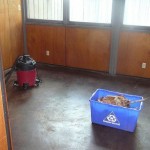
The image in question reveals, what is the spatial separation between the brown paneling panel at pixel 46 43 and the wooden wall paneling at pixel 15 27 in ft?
0.76

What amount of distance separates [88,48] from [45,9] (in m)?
1.27

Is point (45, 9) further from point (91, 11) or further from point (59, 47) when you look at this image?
point (91, 11)

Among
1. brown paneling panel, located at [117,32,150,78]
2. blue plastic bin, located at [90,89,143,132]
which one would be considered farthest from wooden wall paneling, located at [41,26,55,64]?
blue plastic bin, located at [90,89,143,132]

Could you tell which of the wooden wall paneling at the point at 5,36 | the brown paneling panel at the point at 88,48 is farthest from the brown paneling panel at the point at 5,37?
the brown paneling panel at the point at 88,48

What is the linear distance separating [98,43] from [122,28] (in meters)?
0.56

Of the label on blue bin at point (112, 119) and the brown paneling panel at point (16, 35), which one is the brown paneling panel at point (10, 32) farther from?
the label on blue bin at point (112, 119)

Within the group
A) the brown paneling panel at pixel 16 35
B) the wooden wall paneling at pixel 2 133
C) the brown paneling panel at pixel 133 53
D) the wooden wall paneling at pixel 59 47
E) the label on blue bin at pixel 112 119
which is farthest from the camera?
the wooden wall paneling at pixel 59 47

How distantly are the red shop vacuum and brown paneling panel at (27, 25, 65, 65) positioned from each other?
117cm

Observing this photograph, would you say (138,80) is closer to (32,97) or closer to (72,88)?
(72,88)

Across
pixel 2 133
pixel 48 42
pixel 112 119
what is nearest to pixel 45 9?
pixel 48 42

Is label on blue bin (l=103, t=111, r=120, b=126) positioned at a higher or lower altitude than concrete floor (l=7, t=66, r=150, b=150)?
higher

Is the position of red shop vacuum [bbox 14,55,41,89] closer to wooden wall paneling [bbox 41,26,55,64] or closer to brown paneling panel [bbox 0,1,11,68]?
brown paneling panel [bbox 0,1,11,68]

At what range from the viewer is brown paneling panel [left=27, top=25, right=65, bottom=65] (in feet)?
15.5

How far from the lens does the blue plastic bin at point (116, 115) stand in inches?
96.0
